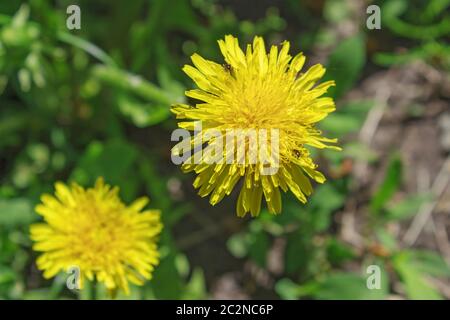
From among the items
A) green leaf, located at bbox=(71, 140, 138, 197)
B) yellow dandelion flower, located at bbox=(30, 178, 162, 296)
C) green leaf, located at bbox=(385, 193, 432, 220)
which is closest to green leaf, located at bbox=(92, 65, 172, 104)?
green leaf, located at bbox=(71, 140, 138, 197)

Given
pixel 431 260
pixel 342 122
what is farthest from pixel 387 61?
pixel 431 260

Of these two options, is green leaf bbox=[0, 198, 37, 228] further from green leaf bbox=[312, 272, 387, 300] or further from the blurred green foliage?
green leaf bbox=[312, 272, 387, 300]

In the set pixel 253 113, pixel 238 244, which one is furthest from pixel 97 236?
pixel 238 244

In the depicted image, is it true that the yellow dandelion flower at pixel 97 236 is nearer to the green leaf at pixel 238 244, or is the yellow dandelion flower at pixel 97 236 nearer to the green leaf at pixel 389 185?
the green leaf at pixel 238 244

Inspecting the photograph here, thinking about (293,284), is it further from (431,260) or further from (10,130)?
(10,130)

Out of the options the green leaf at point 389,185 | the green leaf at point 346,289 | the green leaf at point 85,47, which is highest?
the green leaf at point 85,47

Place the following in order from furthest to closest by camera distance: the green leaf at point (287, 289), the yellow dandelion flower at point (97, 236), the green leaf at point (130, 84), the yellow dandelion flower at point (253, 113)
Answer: the green leaf at point (287, 289) → the green leaf at point (130, 84) → the yellow dandelion flower at point (97, 236) → the yellow dandelion flower at point (253, 113)

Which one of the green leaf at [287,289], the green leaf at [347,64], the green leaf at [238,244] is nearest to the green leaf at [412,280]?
the green leaf at [287,289]
